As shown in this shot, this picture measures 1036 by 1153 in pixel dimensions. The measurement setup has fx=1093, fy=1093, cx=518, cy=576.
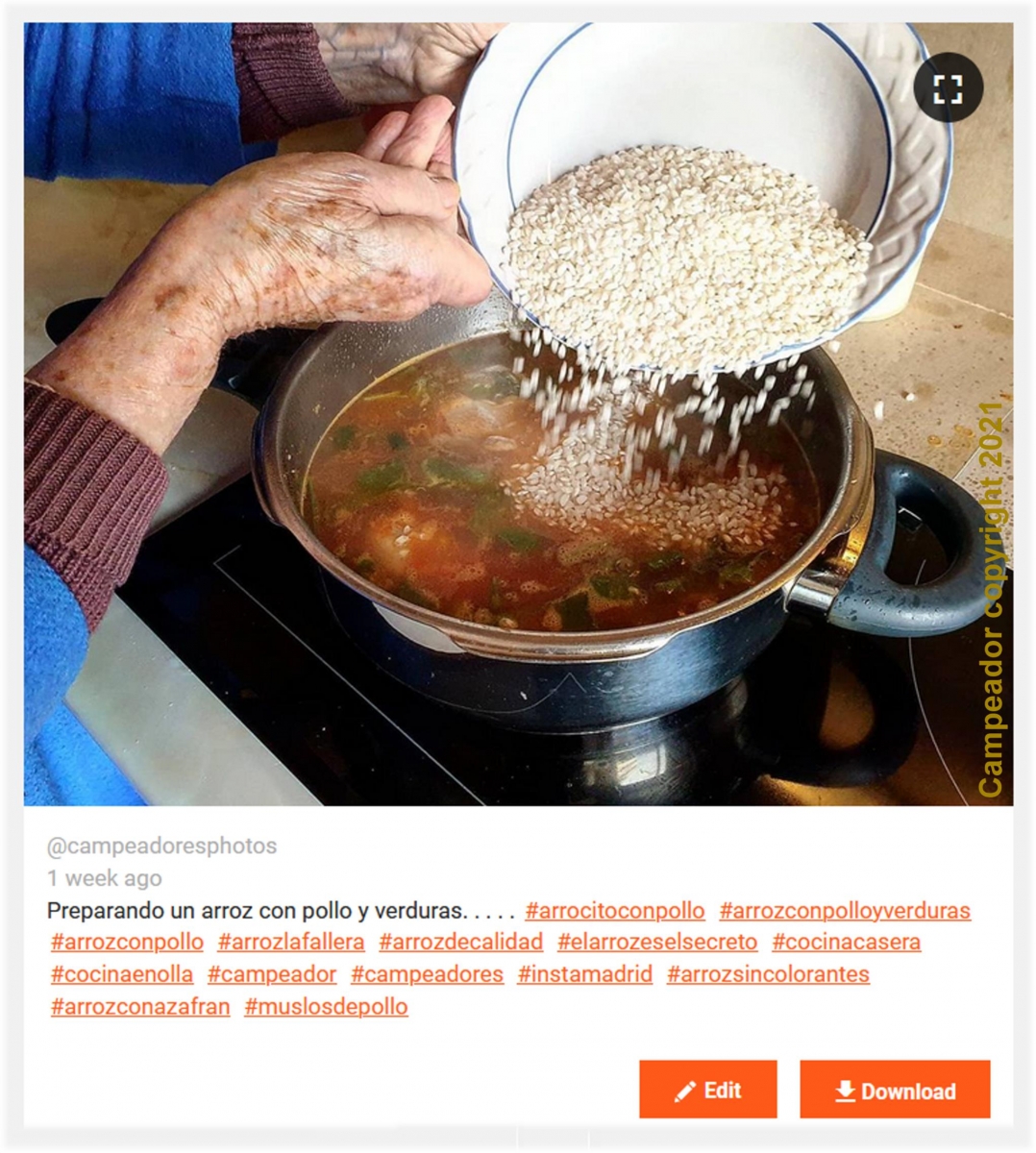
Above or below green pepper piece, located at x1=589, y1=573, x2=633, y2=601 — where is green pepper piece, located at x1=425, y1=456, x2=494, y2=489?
above

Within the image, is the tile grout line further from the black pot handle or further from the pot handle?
the black pot handle

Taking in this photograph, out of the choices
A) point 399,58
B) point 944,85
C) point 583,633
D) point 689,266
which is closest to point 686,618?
point 583,633

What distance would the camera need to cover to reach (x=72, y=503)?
615 mm

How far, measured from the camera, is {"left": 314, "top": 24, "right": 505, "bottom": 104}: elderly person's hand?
819mm

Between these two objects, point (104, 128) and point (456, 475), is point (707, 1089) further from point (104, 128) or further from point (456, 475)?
point (104, 128)

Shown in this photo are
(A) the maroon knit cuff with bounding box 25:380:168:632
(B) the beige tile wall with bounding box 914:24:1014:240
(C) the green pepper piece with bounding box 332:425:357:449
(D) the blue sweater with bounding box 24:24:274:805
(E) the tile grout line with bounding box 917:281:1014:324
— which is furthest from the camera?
(E) the tile grout line with bounding box 917:281:1014:324

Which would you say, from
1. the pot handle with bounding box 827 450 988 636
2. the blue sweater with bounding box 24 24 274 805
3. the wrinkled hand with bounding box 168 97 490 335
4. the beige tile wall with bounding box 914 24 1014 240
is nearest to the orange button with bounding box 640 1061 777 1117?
the pot handle with bounding box 827 450 988 636

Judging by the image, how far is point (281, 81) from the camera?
2.94 feet

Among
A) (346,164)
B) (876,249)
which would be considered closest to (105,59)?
(346,164)

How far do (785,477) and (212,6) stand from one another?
1.75 feet

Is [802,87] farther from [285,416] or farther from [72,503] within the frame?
[72,503]

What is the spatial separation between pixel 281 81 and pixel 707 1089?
0.81 m

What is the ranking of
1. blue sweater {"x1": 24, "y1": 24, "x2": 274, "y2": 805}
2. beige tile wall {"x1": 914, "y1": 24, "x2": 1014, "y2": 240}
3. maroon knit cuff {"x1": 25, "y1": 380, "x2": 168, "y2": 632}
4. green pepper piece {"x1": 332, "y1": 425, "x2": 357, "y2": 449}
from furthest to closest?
green pepper piece {"x1": 332, "y1": 425, "x2": 357, "y2": 449}
beige tile wall {"x1": 914, "y1": 24, "x2": 1014, "y2": 240}
blue sweater {"x1": 24, "y1": 24, "x2": 274, "y2": 805}
maroon knit cuff {"x1": 25, "y1": 380, "x2": 168, "y2": 632}

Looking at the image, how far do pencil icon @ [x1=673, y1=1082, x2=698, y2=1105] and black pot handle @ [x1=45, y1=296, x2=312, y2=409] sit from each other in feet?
1.89
